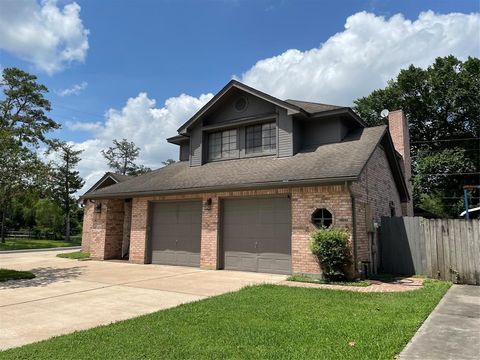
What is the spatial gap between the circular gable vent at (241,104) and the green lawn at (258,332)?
9325mm

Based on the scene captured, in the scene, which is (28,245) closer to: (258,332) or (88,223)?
(88,223)

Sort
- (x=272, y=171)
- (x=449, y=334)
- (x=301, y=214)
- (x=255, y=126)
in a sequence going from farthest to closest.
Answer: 1. (x=255, y=126)
2. (x=272, y=171)
3. (x=301, y=214)
4. (x=449, y=334)

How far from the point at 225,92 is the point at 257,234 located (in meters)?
6.36

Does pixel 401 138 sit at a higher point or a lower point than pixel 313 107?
lower

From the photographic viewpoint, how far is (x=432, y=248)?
418 inches

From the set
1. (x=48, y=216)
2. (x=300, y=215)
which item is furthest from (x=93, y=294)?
(x=48, y=216)

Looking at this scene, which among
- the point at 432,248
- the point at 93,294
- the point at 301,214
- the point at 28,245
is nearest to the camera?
the point at 93,294

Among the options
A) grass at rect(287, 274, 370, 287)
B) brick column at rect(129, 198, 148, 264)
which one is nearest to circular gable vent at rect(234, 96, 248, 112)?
brick column at rect(129, 198, 148, 264)

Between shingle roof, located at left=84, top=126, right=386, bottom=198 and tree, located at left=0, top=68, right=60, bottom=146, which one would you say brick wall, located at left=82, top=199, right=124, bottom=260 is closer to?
shingle roof, located at left=84, top=126, right=386, bottom=198

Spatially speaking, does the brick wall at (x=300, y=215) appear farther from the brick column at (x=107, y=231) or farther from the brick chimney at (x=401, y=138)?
the brick chimney at (x=401, y=138)

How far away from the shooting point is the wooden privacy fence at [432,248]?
9.98 meters

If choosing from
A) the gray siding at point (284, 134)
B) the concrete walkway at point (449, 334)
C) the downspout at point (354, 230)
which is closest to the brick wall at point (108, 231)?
the gray siding at point (284, 134)

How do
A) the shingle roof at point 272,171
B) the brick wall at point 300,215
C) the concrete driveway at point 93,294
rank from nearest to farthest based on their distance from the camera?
the concrete driveway at point 93,294, the brick wall at point 300,215, the shingle roof at point 272,171

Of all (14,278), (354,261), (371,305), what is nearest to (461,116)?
(354,261)
